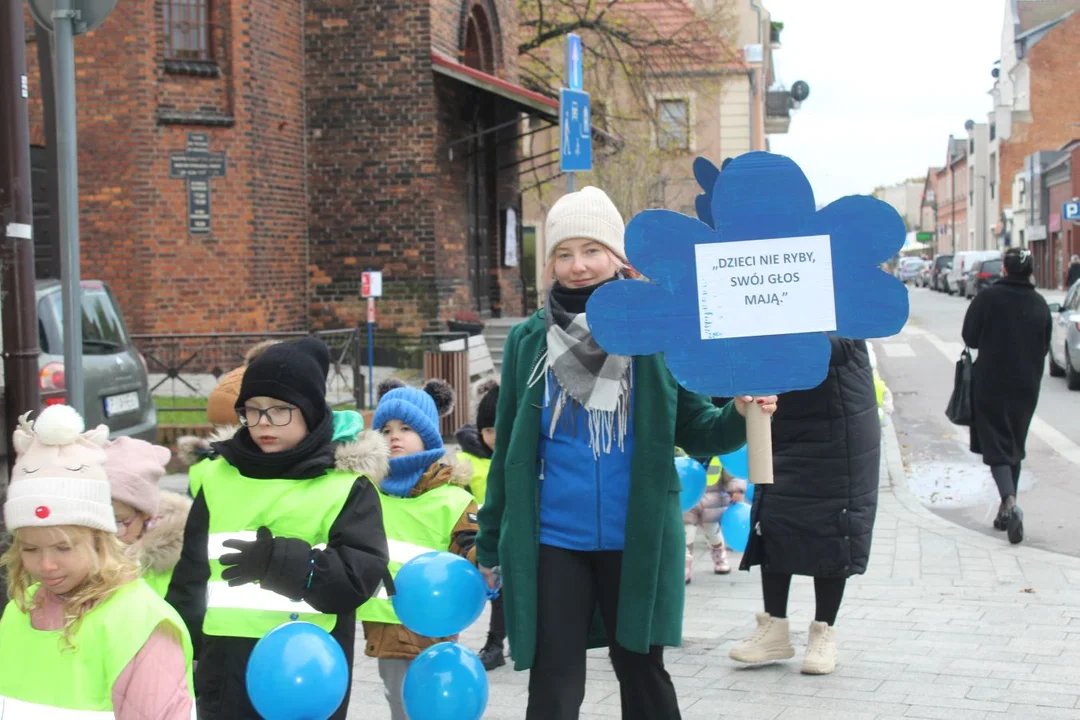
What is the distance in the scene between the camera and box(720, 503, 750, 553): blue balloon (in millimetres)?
6809

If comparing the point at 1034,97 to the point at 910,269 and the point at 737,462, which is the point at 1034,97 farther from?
the point at 737,462

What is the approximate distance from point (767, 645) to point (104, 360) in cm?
635

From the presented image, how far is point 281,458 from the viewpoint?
340 centimetres

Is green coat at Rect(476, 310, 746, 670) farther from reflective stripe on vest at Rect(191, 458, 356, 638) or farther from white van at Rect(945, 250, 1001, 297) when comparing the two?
white van at Rect(945, 250, 1001, 297)

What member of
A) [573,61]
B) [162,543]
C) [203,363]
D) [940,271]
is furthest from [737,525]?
[940,271]

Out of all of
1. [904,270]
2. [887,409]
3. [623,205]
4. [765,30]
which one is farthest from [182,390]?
[904,270]

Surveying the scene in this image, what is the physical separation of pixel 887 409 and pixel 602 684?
15.6ft

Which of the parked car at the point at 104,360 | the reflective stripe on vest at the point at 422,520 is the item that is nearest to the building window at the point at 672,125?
the parked car at the point at 104,360

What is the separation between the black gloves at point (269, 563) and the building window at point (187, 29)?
1452cm

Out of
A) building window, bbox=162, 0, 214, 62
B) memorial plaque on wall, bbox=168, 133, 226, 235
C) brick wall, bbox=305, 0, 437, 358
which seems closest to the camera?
building window, bbox=162, 0, 214, 62

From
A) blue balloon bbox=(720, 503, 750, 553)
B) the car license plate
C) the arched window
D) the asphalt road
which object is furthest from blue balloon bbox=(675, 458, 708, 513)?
the arched window

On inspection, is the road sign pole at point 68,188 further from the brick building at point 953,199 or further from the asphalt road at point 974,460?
the brick building at point 953,199

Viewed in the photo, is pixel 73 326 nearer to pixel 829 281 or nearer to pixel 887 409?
pixel 829 281

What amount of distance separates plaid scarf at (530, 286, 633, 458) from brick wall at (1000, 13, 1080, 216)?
7455 centimetres
